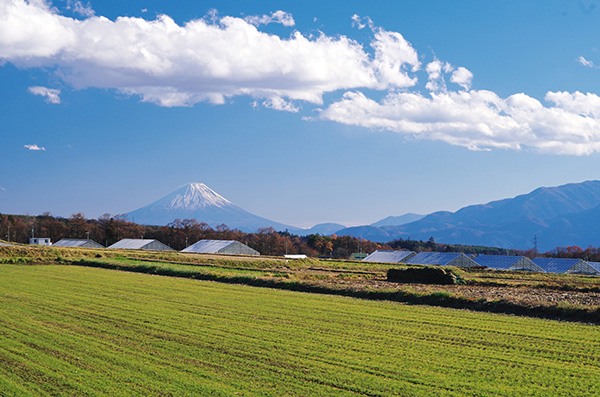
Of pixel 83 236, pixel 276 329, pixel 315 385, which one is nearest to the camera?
pixel 315 385

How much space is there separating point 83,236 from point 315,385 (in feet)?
520

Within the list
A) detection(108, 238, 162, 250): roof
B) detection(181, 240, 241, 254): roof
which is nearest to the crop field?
detection(181, 240, 241, 254): roof

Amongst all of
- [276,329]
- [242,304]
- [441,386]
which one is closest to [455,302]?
[242,304]

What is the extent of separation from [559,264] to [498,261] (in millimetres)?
9826

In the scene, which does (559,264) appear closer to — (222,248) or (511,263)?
(511,263)

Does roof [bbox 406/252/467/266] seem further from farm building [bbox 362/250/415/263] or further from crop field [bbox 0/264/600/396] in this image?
crop field [bbox 0/264/600/396]

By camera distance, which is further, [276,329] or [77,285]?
[77,285]

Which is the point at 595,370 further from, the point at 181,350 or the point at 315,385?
the point at 181,350

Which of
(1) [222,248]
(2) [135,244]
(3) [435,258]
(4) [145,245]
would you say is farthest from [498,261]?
(2) [135,244]

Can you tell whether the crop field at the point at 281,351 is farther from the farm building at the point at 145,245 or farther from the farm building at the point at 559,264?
the farm building at the point at 145,245

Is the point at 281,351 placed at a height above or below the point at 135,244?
below

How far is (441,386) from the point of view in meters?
10.9

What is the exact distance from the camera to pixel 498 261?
9162 centimetres

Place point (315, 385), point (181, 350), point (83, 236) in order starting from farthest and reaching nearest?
point (83, 236) → point (181, 350) → point (315, 385)
